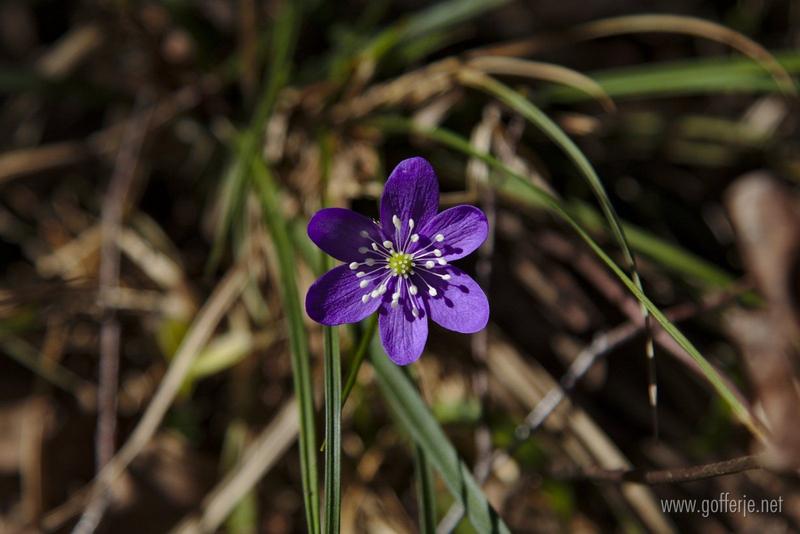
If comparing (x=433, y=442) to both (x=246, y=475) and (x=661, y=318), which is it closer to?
(x=661, y=318)

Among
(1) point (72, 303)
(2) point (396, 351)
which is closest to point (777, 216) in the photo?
(2) point (396, 351)

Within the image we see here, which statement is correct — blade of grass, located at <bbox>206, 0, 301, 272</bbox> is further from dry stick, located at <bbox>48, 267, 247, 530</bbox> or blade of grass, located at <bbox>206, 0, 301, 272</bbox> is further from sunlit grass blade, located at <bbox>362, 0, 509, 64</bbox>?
sunlit grass blade, located at <bbox>362, 0, 509, 64</bbox>

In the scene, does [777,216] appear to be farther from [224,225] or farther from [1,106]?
[1,106]

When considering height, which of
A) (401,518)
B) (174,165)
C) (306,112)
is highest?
(174,165)

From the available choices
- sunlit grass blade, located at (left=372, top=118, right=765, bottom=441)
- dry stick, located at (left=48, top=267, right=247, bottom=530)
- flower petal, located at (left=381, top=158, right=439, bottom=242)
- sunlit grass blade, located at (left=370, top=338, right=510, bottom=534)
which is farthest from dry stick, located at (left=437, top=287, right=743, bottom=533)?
dry stick, located at (left=48, top=267, right=247, bottom=530)

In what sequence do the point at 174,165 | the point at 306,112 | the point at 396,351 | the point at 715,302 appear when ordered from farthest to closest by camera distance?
the point at 174,165, the point at 306,112, the point at 715,302, the point at 396,351

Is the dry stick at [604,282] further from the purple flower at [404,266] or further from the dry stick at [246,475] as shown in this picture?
the dry stick at [246,475]

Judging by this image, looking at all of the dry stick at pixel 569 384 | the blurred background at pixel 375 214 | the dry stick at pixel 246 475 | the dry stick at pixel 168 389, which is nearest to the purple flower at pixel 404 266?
the blurred background at pixel 375 214
